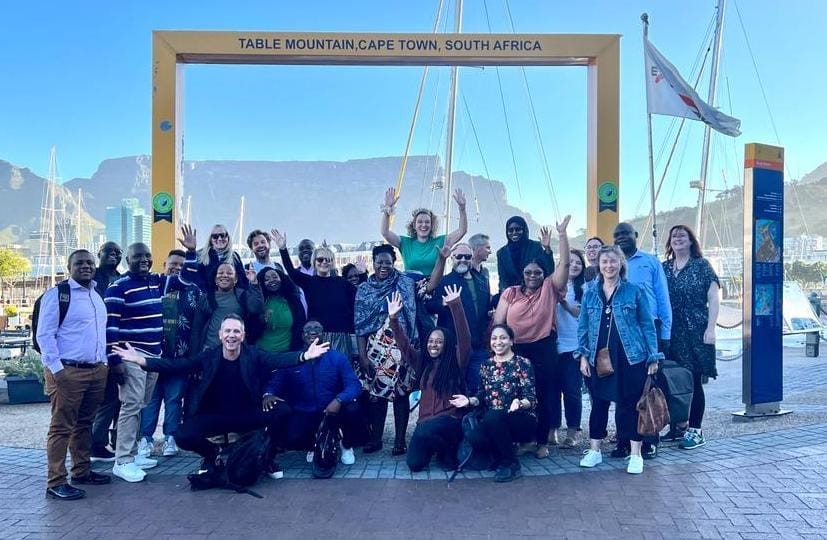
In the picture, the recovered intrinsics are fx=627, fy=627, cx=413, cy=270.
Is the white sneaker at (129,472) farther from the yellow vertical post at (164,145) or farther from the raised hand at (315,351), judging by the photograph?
the yellow vertical post at (164,145)

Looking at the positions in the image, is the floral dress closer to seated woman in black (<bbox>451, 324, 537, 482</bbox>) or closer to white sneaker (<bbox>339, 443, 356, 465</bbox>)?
seated woman in black (<bbox>451, 324, 537, 482</bbox>)

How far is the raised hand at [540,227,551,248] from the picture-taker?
21.1 feet

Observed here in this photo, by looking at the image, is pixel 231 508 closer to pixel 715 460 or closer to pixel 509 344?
pixel 509 344

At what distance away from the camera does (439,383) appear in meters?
5.66

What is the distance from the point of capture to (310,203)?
136 meters

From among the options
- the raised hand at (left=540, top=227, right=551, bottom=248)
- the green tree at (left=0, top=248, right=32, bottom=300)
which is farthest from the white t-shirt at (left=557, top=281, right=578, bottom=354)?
the green tree at (left=0, top=248, right=32, bottom=300)

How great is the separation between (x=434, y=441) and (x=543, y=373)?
126 cm

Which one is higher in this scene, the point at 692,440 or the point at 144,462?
the point at 692,440

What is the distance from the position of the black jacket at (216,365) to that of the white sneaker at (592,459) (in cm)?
267

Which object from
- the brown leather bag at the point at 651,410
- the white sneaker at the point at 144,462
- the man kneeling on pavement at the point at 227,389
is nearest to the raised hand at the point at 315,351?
the man kneeling on pavement at the point at 227,389

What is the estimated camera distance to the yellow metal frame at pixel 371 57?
24.6ft

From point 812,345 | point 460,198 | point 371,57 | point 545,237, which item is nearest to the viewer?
point 545,237

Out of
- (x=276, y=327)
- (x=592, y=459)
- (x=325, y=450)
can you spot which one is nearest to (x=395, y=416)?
(x=325, y=450)

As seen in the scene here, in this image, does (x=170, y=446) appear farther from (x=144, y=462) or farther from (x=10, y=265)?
(x=10, y=265)
